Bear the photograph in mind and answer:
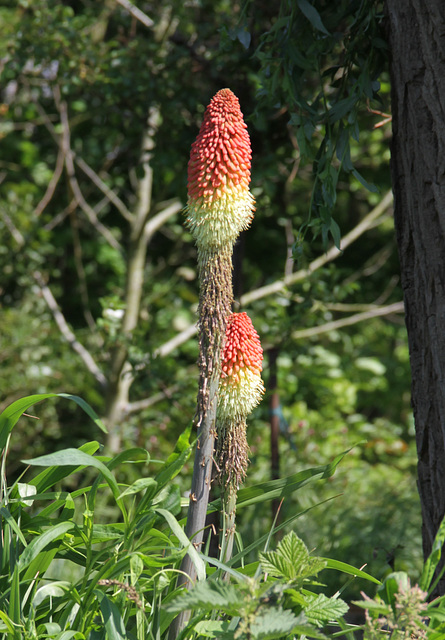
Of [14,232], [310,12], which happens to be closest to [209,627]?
[310,12]

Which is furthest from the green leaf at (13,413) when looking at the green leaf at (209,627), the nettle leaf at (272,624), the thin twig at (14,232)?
the thin twig at (14,232)

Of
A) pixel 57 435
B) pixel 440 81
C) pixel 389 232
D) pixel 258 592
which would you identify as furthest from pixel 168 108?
pixel 389 232

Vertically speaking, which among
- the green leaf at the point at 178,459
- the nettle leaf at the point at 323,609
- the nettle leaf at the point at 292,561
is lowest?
the nettle leaf at the point at 323,609

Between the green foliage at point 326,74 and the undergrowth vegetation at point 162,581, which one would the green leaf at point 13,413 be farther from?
the green foliage at point 326,74

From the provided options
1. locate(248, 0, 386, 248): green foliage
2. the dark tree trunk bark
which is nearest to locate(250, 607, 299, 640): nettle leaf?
the dark tree trunk bark

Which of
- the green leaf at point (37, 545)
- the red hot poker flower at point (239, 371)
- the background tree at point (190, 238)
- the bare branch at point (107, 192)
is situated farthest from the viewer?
the bare branch at point (107, 192)

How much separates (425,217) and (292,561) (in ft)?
3.38

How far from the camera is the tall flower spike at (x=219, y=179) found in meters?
1.36

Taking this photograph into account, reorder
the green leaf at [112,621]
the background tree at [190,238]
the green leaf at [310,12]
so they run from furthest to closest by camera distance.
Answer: the background tree at [190,238] → the green leaf at [310,12] → the green leaf at [112,621]

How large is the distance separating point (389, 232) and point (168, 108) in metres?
3.69

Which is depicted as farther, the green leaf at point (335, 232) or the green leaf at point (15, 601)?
the green leaf at point (335, 232)

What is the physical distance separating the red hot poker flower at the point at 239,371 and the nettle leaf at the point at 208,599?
15.9 inches

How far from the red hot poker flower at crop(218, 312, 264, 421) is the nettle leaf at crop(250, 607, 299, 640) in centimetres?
45

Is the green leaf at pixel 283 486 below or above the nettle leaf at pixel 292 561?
above
